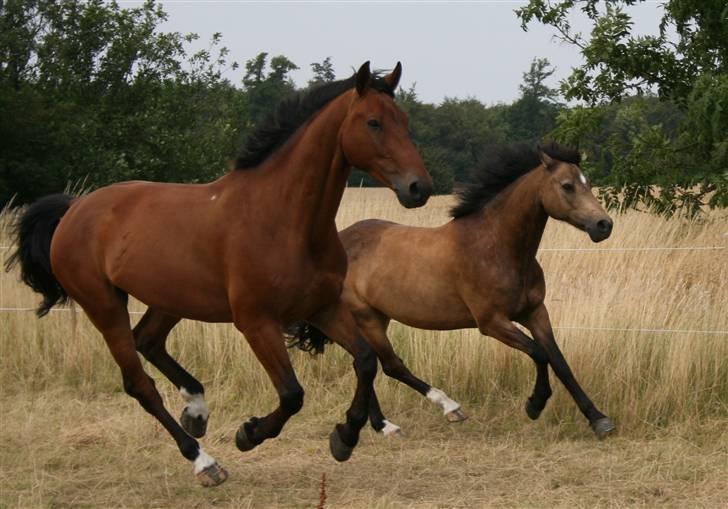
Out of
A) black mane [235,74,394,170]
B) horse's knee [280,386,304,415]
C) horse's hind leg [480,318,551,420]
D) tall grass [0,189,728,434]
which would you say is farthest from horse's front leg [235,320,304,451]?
tall grass [0,189,728,434]

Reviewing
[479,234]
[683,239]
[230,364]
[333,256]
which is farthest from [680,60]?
[333,256]

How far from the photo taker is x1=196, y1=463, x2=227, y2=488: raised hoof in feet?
17.6

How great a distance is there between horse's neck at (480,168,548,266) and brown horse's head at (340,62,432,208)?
203 cm

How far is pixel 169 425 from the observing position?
562cm

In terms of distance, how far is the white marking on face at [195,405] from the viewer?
234 inches

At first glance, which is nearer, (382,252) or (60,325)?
(382,252)

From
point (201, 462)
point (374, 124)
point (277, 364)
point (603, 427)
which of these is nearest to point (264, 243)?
point (277, 364)

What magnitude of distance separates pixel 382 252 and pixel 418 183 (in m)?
2.95

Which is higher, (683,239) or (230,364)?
(683,239)

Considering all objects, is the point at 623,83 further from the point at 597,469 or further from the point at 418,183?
the point at 418,183

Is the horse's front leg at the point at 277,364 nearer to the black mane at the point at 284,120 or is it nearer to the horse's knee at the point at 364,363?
the horse's knee at the point at 364,363

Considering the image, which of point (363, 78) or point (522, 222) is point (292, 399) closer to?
point (363, 78)

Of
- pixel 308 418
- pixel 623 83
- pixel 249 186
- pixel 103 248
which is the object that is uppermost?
pixel 623 83

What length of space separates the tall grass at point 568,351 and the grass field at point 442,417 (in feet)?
0.05
